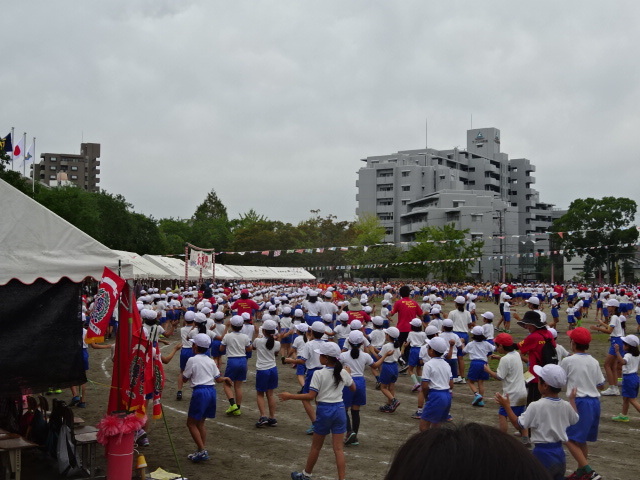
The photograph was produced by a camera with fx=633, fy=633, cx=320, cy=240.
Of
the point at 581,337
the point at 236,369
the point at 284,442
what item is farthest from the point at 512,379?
the point at 236,369

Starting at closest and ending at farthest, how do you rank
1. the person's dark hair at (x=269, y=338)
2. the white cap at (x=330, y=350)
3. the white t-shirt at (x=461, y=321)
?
the white cap at (x=330, y=350)
the person's dark hair at (x=269, y=338)
the white t-shirt at (x=461, y=321)

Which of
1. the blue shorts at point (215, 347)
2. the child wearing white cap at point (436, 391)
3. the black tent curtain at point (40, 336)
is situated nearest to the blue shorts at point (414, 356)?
the blue shorts at point (215, 347)

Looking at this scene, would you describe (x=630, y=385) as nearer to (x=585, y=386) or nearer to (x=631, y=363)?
(x=631, y=363)

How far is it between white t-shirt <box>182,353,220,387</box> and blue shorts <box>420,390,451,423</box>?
3.00 m

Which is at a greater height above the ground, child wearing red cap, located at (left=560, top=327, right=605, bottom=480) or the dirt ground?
child wearing red cap, located at (left=560, top=327, right=605, bottom=480)

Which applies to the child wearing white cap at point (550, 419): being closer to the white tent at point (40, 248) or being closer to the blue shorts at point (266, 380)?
the white tent at point (40, 248)

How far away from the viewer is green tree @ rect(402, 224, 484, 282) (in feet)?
209

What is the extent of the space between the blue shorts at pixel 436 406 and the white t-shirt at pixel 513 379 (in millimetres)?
962

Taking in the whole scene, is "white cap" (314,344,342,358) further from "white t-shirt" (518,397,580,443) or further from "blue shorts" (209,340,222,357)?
"blue shorts" (209,340,222,357)

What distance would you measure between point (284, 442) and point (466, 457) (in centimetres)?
913

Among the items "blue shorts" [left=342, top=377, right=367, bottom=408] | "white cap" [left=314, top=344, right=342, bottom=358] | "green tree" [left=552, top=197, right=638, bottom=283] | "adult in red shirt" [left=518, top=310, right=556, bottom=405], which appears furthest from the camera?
"green tree" [left=552, top=197, right=638, bottom=283]

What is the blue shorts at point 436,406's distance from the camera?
8.67 m

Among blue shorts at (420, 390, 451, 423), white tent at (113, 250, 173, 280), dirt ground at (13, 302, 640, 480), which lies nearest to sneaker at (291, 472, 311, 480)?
dirt ground at (13, 302, 640, 480)

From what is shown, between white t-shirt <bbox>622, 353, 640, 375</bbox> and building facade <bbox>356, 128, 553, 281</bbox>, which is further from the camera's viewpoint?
building facade <bbox>356, 128, 553, 281</bbox>
